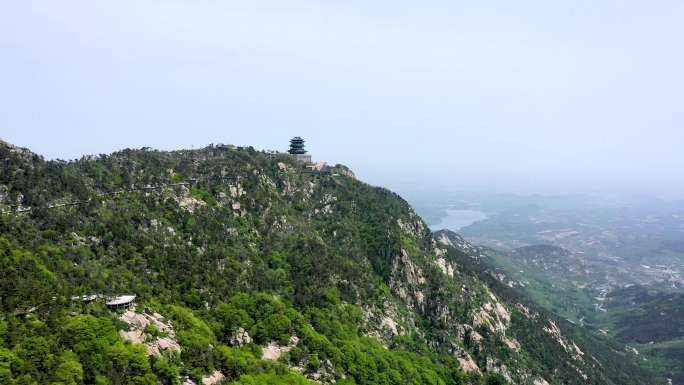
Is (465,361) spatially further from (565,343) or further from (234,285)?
(565,343)

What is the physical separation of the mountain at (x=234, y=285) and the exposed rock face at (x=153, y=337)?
179 millimetres

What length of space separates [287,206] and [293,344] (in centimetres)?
4466

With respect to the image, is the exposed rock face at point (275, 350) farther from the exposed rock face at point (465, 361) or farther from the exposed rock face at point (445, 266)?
the exposed rock face at point (445, 266)

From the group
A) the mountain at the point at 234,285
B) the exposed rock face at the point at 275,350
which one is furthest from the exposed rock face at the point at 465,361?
the exposed rock face at the point at 275,350

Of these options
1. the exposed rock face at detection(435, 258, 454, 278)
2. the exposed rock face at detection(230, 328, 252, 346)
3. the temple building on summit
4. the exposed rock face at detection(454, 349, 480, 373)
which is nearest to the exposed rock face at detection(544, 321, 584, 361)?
the exposed rock face at detection(435, 258, 454, 278)

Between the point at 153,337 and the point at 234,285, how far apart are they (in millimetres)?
22162

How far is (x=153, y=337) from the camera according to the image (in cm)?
5547

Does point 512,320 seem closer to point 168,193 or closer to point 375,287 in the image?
point 375,287

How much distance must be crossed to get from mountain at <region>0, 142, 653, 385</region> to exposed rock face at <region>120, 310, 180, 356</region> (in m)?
0.18

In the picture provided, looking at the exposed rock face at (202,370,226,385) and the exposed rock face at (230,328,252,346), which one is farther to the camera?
the exposed rock face at (230,328,252,346)

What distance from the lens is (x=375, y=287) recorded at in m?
101

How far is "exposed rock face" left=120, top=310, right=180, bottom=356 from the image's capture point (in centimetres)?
5366

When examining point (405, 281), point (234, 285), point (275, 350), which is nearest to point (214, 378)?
point (275, 350)

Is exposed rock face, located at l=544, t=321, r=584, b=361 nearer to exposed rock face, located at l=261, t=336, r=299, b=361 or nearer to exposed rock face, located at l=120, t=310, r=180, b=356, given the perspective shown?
exposed rock face, located at l=261, t=336, r=299, b=361
